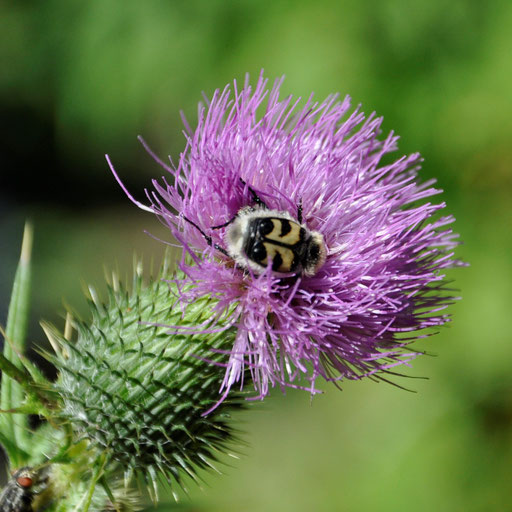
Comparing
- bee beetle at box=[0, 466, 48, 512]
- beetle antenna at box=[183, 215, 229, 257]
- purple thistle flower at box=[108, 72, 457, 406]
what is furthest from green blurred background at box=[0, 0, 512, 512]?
beetle antenna at box=[183, 215, 229, 257]

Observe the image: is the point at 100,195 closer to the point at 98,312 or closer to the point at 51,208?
the point at 51,208

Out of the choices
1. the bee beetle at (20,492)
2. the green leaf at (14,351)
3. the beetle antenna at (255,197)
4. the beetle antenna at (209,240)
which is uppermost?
the beetle antenna at (255,197)

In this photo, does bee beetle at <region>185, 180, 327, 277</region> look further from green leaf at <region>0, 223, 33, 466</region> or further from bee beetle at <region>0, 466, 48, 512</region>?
bee beetle at <region>0, 466, 48, 512</region>

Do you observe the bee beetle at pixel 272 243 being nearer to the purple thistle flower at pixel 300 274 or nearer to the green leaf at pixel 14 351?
the purple thistle flower at pixel 300 274

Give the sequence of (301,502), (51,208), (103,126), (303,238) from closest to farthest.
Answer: (303,238), (301,502), (103,126), (51,208)

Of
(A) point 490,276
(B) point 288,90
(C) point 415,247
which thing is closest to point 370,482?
(A) point 490,276

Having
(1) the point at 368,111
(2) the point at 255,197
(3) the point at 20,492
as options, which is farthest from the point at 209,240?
(1) the point at 368,111

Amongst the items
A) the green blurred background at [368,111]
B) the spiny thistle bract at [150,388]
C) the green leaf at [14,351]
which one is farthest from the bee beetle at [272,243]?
the green blurred background at [368,111]
